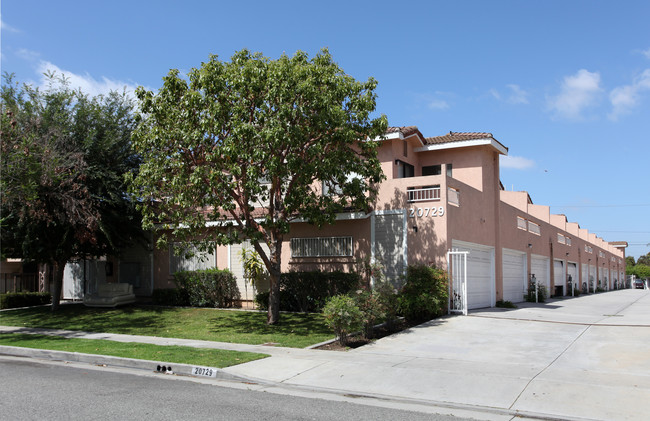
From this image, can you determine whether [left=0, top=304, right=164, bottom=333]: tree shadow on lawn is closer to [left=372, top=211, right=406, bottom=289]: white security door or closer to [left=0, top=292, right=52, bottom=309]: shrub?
[left=0, top=292, right=52, bottom=309]: shrub

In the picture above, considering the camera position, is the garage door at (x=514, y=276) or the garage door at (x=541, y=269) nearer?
the garage door at (x=514, y=276)

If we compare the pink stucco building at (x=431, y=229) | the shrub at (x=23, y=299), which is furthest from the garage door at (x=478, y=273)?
the shrub at (x=23, y=299)

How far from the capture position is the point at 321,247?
19.8m

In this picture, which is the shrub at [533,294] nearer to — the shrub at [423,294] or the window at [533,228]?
the window at [533,228]

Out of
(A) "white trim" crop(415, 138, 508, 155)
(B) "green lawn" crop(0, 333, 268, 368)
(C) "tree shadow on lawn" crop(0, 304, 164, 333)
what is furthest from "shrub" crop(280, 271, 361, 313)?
(A) "white trim" crop(415, 138, 508, 155)

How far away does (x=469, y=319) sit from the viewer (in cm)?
1644

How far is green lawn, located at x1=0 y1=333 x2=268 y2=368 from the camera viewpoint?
10805mm

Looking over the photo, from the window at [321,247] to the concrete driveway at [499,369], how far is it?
4.90 meters

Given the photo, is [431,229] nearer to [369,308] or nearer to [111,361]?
[369,308]

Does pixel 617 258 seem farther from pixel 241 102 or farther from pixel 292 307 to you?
pixel 241 102

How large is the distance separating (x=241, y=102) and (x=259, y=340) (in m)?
6.40

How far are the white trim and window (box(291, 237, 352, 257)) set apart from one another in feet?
20.3

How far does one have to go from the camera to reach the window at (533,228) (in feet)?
89.4

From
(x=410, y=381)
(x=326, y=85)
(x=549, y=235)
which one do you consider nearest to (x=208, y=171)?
(x=326, y=85)
